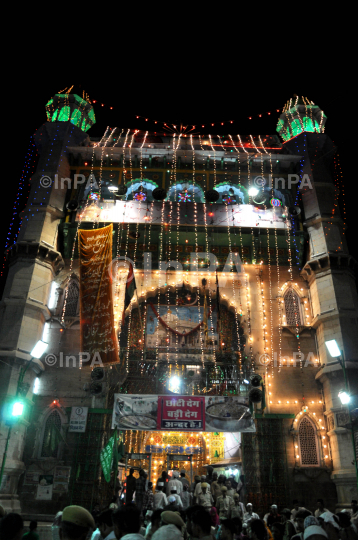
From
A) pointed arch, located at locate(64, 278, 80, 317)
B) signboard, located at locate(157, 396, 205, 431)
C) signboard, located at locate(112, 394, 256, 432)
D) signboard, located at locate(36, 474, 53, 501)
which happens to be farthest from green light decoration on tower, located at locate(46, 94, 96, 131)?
signboard, located at locate(36, 474, 53, 501)

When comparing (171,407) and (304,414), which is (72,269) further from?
(304,414)

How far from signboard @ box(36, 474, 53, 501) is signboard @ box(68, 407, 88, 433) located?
2.05 metres

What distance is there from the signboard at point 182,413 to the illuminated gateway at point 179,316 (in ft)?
0.19

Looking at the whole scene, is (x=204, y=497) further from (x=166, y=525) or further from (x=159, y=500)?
(x=166, y=525)

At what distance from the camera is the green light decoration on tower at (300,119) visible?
2625 centimetres

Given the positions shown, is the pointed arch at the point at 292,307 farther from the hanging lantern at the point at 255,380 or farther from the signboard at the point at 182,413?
the signboard at the point at 182,413

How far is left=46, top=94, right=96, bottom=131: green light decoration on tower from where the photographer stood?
2617cm

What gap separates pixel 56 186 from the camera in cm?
2319

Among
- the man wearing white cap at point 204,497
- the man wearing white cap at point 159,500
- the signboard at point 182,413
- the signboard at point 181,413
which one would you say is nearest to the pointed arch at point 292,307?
the signboard at point 182,413

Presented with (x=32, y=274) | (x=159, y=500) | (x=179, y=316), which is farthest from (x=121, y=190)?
(x=159, y=500)

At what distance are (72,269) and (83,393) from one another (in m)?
6.95

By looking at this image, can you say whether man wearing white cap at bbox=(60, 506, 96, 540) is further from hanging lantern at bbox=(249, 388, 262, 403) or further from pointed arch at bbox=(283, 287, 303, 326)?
pointed arch at bbox=(283, 287, 303, 326)

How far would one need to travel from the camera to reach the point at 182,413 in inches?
655

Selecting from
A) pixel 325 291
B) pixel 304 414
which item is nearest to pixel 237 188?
pixel 325 291
